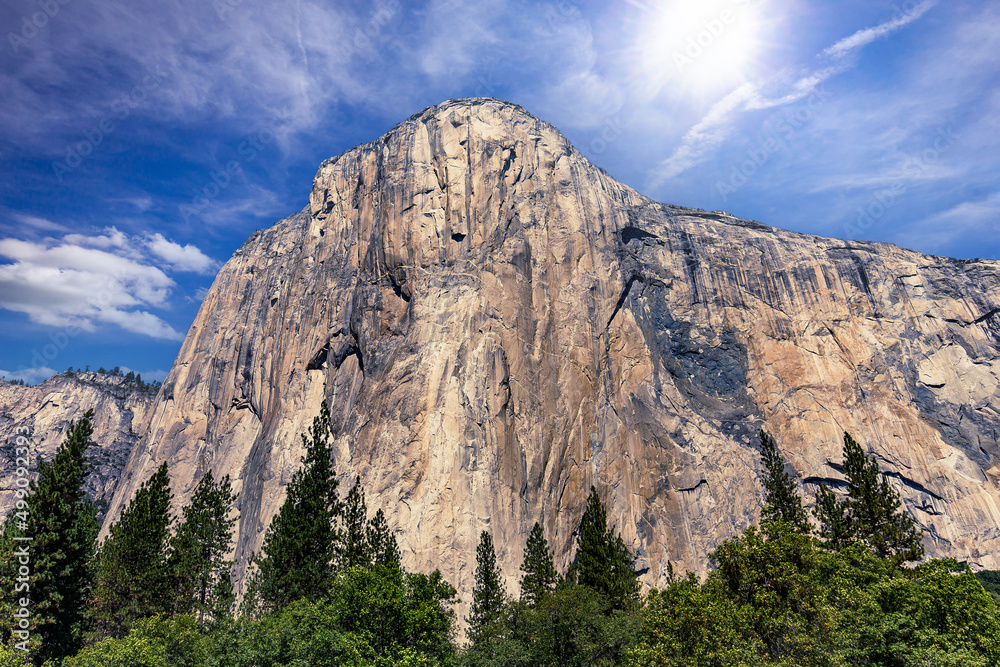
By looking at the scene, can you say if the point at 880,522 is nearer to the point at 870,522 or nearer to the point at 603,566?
the point at 870,522

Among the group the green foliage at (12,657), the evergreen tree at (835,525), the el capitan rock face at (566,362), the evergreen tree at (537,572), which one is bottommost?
the green foliage at (12,657)

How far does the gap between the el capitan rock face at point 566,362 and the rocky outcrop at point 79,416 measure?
4208 cm

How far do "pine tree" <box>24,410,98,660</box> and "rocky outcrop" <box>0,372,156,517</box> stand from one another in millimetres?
91582

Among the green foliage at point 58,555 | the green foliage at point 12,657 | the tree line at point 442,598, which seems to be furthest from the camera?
the green foliage at point 58,555

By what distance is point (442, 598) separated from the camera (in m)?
28.2

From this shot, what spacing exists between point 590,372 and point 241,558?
41.4 m

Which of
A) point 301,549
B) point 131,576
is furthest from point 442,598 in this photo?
point 131,576

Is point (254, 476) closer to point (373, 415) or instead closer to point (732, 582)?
point (373, 415)

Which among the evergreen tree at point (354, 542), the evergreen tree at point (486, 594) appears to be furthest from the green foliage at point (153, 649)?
the evergreen tree at point (486, 594)

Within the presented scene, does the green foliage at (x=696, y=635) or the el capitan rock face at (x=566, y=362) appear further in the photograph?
the el capitan rock face at (x=566, y=362)

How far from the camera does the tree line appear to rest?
19844 mm

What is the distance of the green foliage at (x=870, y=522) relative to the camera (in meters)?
34.1

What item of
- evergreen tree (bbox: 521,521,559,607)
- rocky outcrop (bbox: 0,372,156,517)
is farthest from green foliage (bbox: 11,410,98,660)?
rocky outcrop (bbox: 0,372,156,517)

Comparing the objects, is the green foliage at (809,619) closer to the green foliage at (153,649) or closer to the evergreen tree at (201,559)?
the green foliage at (153,649)
